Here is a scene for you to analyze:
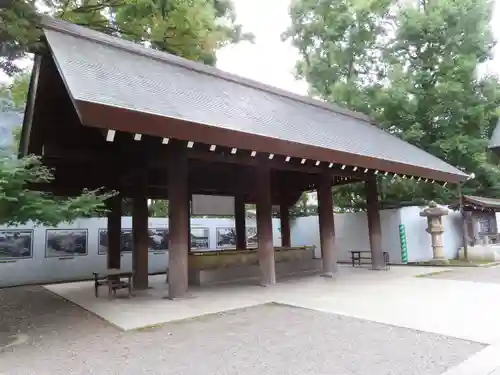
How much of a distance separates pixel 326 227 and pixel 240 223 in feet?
14.1

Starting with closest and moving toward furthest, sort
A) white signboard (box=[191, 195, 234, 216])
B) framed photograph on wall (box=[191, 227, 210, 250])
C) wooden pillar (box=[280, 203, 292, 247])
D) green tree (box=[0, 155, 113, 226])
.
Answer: green tree (box=[0, 155, 113, 226]), white signboard (box=[191, 195, 234, 216]), wooden pillar (box=[280, 203, 292, 247]), framed photograph on wall (box=[191, 227, 210, 250])

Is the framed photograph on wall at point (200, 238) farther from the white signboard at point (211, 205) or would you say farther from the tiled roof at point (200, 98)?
the tiled roof at point (200, 98)

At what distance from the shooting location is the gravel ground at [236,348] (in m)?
3.61

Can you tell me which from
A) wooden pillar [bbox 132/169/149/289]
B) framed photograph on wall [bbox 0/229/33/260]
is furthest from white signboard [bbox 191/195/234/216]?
framed photograph on wall [bbox 0/229/33/260]

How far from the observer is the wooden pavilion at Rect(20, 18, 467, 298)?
6.15 metres

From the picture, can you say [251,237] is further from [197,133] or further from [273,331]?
[273,331]

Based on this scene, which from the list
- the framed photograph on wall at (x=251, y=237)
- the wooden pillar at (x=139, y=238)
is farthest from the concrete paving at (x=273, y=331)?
the framed photograph on wall at (x=251, y=237)

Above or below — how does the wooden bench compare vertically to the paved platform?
above

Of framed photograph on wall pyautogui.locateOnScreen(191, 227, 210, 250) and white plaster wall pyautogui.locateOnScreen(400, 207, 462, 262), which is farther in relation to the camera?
framed photograph on wall pyautogui.locateOnScreen(191, 227, 210, 250)

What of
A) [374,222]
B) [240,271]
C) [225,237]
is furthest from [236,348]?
[225,237]

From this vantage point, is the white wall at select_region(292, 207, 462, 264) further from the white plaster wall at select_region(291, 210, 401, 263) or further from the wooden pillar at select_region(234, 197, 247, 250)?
the wooden pillar at select_region(234, 197, 247, 250)

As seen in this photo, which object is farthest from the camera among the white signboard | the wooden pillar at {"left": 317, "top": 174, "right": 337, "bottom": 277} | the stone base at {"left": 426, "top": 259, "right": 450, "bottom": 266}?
the white signboard

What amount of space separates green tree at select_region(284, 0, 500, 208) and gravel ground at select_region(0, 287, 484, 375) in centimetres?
1327

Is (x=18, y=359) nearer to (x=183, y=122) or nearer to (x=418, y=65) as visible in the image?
(x=183, y=122)
